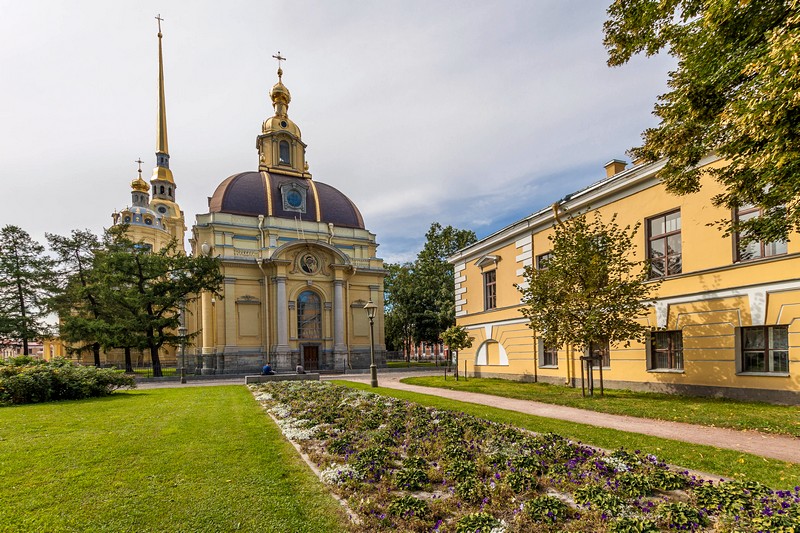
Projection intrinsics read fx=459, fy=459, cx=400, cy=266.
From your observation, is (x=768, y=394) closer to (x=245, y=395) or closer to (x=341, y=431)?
(x=341, y=431)

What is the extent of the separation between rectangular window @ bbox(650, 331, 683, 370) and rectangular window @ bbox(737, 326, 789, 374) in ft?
6.23

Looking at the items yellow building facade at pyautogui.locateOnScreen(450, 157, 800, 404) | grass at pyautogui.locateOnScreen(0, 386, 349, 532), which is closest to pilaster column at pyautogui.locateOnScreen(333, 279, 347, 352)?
yellow building facade at pyautogui.locateOnScreen(450, 157, 800, 404)

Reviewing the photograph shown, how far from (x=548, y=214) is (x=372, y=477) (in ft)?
53.6

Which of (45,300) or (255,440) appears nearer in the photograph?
(255,440)

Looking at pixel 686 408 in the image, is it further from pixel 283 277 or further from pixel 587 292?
pixel 283 277

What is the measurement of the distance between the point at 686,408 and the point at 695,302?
3.99 m

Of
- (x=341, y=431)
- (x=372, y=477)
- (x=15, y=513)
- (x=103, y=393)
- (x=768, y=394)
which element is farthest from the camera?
(x=103, y=393)

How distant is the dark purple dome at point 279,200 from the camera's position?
41531 mm

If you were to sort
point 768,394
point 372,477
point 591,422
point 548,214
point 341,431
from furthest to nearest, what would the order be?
point 548,214, point 768,394, point 591,422, point 341,431, point 372,477

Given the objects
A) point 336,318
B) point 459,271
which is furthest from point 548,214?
point 336,318

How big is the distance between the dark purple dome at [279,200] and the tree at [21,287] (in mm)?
14843

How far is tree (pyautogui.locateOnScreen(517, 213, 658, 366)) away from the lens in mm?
13602

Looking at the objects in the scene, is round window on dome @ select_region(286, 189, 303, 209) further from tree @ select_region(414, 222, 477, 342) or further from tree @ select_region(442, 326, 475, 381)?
tree @ select_region(442, 326, 475, 381)

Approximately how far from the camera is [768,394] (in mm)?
12094
